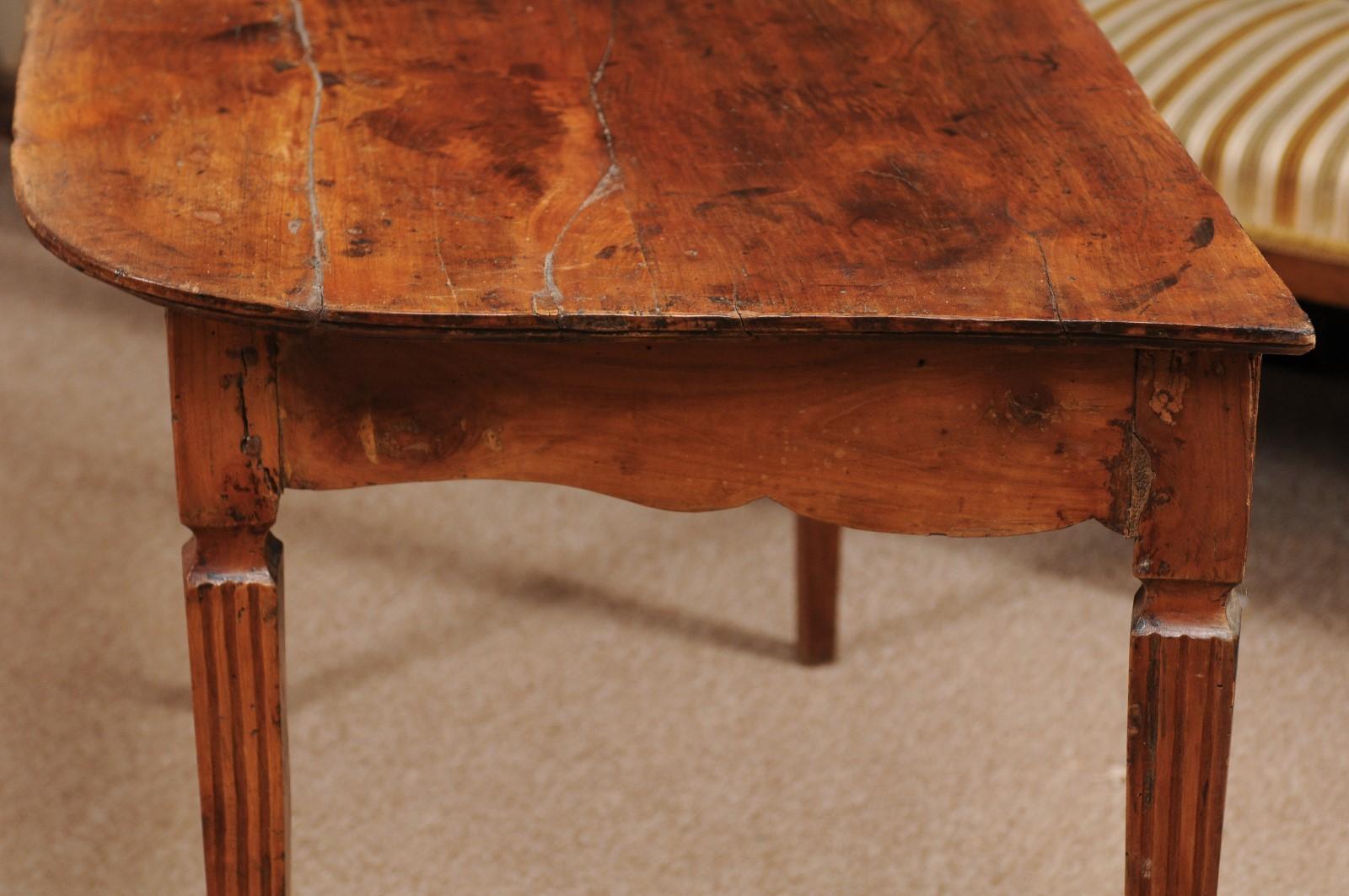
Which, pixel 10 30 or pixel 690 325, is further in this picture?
pixel 10 30

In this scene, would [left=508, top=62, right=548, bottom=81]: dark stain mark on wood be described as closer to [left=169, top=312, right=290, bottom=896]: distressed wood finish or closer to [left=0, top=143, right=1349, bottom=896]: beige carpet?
[left=169, top=312, right=290, bottom=896]: distressed wood finish

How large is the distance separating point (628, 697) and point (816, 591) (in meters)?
0.16

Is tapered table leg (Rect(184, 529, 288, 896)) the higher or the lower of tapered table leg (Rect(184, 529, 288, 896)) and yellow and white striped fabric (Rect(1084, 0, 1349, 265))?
the lower

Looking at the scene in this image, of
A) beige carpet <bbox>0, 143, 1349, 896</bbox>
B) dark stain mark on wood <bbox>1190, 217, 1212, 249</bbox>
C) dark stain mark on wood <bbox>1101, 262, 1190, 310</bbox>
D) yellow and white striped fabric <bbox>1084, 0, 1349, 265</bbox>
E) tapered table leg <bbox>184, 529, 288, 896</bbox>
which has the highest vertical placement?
dark stain mark on wood <bbox>1190, 217, 1212, 249</bbox>

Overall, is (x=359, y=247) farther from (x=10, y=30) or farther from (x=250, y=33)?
(x=10, y=30)

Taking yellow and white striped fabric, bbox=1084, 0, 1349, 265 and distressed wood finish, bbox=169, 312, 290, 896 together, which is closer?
distressed wood finish, bbox=169, 312, 290, 896

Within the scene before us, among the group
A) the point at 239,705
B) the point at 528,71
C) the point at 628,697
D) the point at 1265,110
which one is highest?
the point at 528,71

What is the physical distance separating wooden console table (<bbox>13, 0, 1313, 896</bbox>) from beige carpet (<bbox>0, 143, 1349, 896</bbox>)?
34 centimetres

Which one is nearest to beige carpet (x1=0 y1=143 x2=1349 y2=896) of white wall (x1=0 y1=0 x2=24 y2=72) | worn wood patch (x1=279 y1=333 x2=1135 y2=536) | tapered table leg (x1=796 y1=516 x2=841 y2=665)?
tapered table leg (x1=796 y1=516 x2=841 y2=665)

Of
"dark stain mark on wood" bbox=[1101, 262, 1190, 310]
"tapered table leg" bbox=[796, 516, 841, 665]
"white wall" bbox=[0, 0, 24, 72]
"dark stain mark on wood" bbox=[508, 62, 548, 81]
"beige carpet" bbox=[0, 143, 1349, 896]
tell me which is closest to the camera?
"dark stain mark on wood" bbox=[1101, 262, 1190, 310]

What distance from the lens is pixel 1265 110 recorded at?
3.90ft

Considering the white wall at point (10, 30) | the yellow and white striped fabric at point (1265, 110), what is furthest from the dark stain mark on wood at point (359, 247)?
the white wall at point (10, 30)

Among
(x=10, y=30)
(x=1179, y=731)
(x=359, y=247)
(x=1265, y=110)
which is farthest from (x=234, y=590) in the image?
(x=10, y=30)

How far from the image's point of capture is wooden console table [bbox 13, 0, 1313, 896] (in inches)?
21.8
